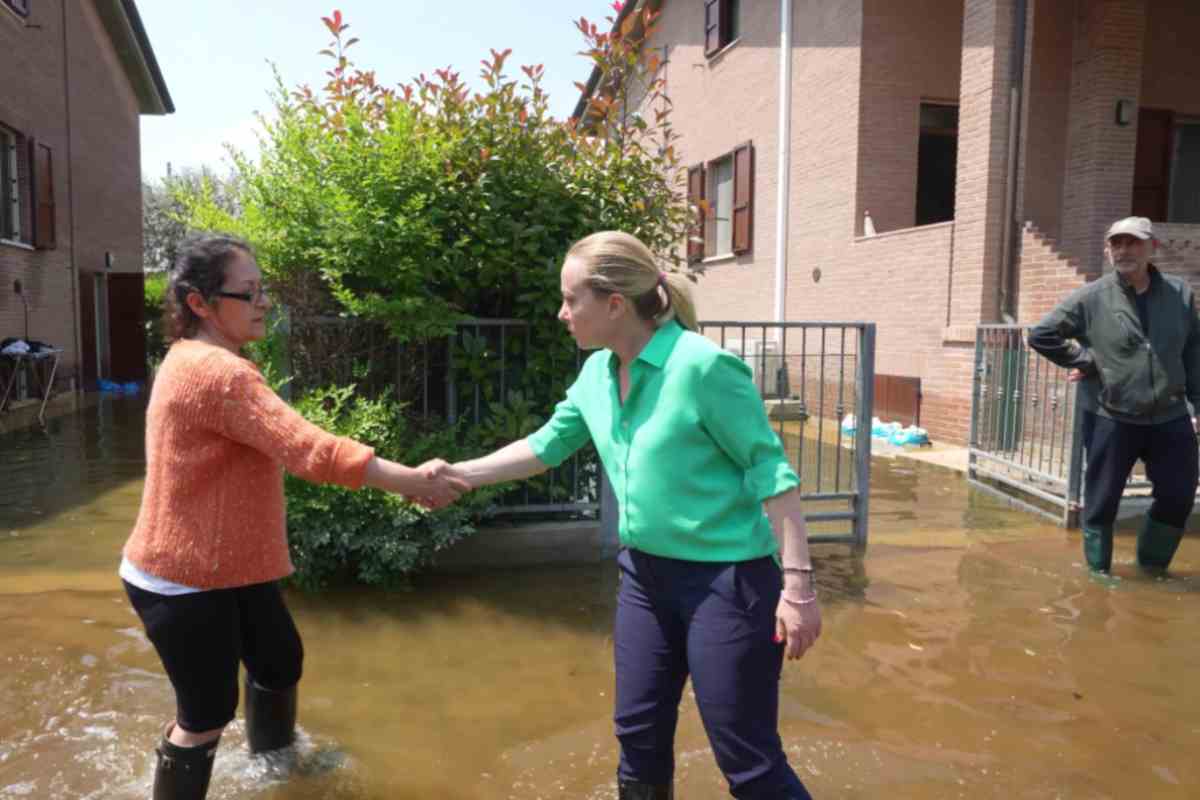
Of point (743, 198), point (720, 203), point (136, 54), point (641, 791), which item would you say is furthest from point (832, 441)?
point (136, 54)

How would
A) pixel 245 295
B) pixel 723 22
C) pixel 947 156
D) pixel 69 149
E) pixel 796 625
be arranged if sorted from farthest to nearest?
1. pixel 723 22
2. pixel 69 149
3. pixel 947 156
4. pixel 245 295
5. pixel 796 625

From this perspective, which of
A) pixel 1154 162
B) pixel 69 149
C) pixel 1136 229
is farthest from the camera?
pixel 69 149

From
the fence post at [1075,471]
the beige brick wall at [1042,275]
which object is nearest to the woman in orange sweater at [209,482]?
the fence post at [1075,471]

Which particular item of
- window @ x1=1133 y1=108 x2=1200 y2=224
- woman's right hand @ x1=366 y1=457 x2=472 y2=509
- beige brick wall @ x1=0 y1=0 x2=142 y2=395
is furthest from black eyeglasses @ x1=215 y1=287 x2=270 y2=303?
window @ x1=1133 y1=108 x2=1200 y2=224

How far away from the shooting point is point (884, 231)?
1265 centimetres

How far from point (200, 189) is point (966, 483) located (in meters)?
6.77

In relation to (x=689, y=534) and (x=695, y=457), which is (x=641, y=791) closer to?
(x=689, y=534)

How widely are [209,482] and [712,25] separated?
17.2m

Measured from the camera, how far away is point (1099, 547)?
543 centimetres

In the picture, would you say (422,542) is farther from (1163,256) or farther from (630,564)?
(1163,256)

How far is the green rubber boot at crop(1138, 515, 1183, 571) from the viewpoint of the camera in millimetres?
5398

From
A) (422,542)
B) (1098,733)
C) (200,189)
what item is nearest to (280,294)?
(200,189)

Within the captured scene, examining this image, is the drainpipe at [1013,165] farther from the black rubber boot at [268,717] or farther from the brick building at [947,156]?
the black rubber boot at [268,717]

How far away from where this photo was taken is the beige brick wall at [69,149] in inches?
521
